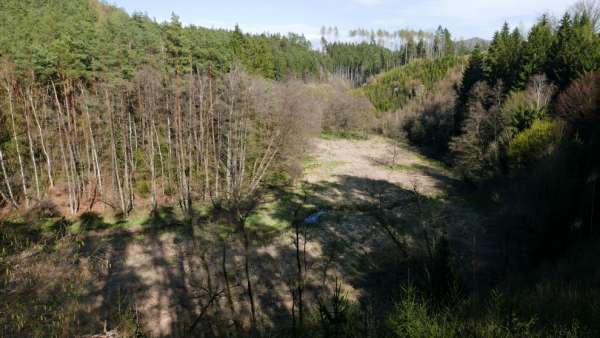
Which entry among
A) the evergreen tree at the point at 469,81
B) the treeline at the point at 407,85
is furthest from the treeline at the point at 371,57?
the evergreen tree at the point at 469,81

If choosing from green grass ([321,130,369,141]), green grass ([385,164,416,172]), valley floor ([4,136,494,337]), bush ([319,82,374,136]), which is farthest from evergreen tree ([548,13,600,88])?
bush ([319,82,374,136])

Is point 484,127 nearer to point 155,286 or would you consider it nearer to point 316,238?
point 316,238

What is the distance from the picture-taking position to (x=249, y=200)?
95.1 ft

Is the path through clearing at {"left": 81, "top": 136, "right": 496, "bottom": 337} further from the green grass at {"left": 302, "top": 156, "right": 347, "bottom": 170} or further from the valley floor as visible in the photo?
the green grass at {"left": 302, "top": 156, "right": 347, "bottom": 170}

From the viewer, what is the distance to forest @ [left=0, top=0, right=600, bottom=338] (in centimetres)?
1135

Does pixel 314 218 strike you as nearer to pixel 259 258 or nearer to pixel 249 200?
pixel 249 200

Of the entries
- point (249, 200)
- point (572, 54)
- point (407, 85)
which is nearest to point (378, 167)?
point (249, 200)

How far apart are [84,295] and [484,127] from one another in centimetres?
3862

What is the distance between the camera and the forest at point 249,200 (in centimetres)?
1135

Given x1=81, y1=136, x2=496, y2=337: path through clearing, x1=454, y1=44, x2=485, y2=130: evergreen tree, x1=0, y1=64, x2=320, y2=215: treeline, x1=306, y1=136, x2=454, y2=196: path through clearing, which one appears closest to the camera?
x1=81, y1=136, x2=496, y2=337: path through clearing

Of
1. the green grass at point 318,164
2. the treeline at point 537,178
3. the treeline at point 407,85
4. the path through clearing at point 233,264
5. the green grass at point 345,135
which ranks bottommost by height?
the path through clearing at point 233,264

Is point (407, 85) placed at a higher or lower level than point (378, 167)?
higher

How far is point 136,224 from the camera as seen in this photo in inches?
1043

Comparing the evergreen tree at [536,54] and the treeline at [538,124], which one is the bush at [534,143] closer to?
the treeline at [538,124]
